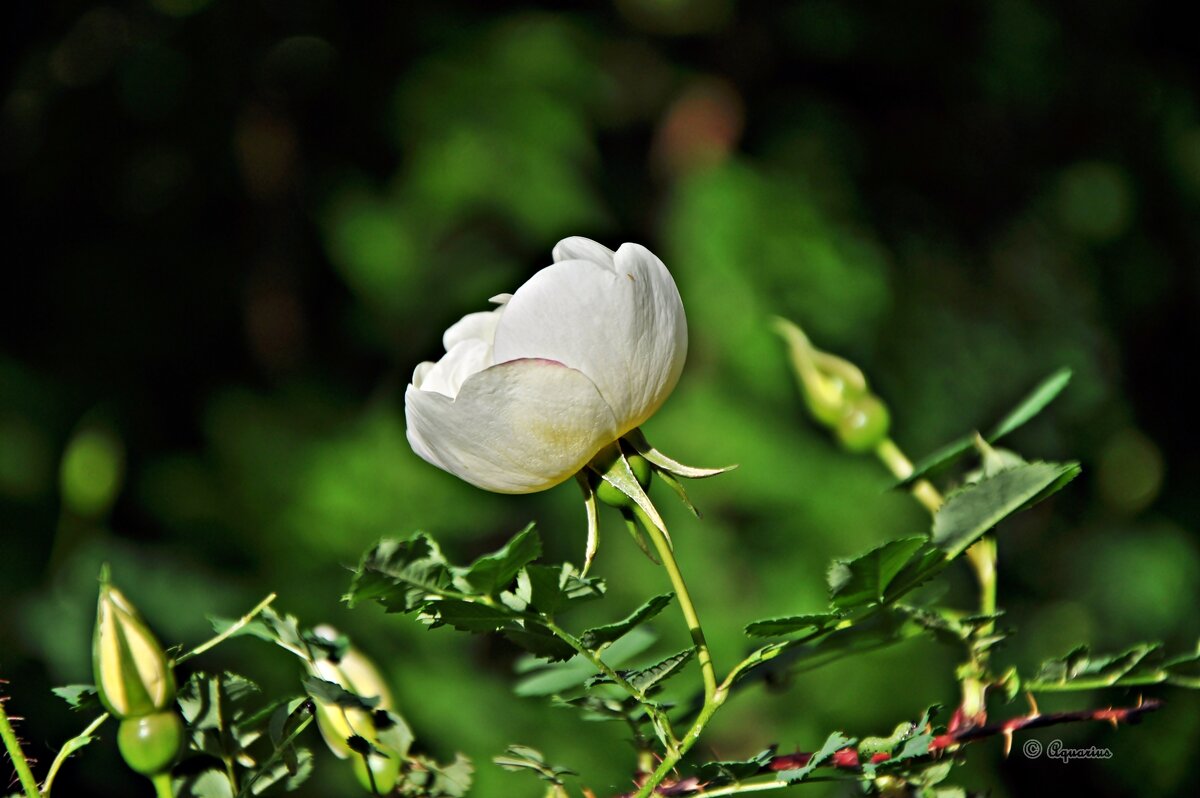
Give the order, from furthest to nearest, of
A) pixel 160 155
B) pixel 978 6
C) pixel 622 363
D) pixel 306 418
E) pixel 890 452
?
pixel 978 6 < pixel 160 155 < pixel 306 418 < pixel 890 452 < pixel 622 363

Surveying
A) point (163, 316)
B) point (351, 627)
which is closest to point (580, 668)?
point (351, 627)

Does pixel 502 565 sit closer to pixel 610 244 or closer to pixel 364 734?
pixel 364 734

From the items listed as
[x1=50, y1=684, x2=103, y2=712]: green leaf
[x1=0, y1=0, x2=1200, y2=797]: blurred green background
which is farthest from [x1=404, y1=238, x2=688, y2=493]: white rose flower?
[x1=0, y1=0, x2=1200, y2=797]: blurred green background

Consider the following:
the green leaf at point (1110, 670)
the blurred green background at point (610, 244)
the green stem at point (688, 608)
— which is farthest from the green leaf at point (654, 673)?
the blurred green background at point (610, 244)

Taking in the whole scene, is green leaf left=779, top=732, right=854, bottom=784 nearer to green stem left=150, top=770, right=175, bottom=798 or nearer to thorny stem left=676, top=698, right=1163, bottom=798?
thorny stem left=676, top=698, right=1163, bottom=798

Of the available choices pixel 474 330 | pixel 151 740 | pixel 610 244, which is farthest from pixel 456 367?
pixel 610 244

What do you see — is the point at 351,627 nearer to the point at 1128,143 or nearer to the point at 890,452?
the point at 890,452

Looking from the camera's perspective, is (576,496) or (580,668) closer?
Answer: (580,668)
